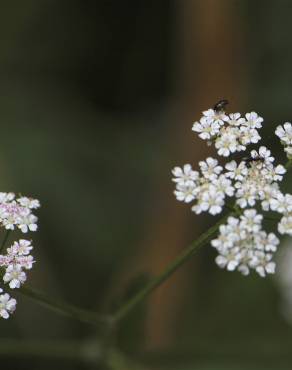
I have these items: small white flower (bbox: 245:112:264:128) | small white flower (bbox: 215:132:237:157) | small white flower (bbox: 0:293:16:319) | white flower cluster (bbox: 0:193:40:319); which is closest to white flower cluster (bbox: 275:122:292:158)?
small white flower (bbox: 245:112:264:128)

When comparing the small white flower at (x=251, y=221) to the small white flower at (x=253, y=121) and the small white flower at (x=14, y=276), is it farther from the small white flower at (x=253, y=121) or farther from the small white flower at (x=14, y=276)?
the small white flower at (x=14, y=276)

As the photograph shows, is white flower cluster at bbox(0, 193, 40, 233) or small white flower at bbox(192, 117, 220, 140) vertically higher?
small white flower at bbox(192, 117, 220, 140)

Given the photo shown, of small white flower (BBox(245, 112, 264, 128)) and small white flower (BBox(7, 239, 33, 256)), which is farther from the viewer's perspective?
small white flower (BBox(245, 112, 264, 128))

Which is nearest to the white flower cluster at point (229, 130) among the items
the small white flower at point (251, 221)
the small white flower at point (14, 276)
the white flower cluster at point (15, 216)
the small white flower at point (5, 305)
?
the small white flower at point (251, 221)

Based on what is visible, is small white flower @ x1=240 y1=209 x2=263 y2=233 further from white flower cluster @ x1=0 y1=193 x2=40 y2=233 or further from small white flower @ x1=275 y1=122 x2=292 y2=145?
white flower cluster @ x1=0 y1=193 x2=40 y2=233

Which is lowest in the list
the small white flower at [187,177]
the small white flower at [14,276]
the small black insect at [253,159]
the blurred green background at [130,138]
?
the small white flower at [14,276]

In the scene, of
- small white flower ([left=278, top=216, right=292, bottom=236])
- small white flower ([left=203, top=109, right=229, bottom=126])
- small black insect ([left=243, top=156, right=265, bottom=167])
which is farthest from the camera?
small white flower ([left=203, top=109, right=229, bottom=126])
